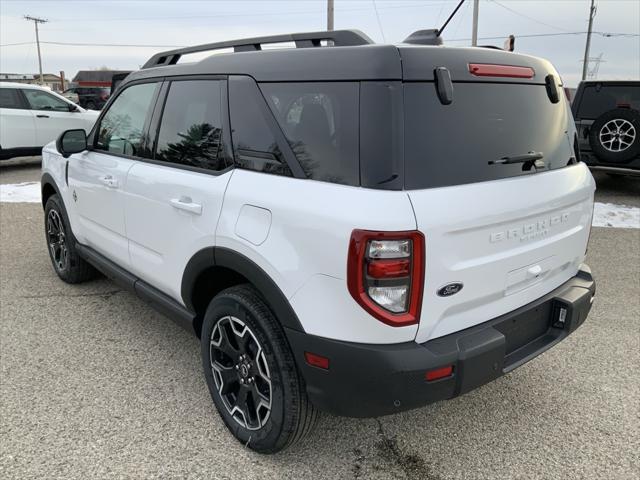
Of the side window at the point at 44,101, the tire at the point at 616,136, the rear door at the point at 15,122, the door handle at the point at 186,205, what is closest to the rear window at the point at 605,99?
the tire at the point at 616,136

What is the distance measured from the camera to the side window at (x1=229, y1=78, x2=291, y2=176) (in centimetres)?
225

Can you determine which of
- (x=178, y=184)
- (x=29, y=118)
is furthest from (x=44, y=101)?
(x=178, y=184)

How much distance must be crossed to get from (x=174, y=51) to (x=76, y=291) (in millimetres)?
2306

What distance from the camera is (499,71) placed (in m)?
2.26

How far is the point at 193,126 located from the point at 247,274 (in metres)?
0.97

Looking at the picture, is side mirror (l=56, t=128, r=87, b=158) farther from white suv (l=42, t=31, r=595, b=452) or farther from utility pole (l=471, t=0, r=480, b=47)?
utility pole (l=471, t=0, r=480, b=47)

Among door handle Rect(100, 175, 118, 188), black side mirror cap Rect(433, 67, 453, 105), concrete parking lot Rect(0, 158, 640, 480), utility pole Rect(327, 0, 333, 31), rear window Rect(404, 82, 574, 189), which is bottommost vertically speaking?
concrete parking lot Rect(0, 158, 640, 480)

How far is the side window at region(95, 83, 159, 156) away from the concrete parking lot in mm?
1301

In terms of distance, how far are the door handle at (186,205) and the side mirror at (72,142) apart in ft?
4.96

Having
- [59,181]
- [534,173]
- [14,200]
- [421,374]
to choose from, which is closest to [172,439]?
[421,374]

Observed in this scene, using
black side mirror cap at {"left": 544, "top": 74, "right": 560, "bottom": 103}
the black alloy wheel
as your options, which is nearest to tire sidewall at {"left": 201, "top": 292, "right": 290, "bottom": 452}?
black side mirror cap at {"left": 544, "top": 74, "right": 560, "bottom": 103}

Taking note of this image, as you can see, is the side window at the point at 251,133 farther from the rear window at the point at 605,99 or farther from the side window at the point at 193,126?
the rear window at the point at 605,99

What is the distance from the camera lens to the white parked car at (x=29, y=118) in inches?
425

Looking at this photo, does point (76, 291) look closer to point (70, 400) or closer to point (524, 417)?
point (70, 400)
